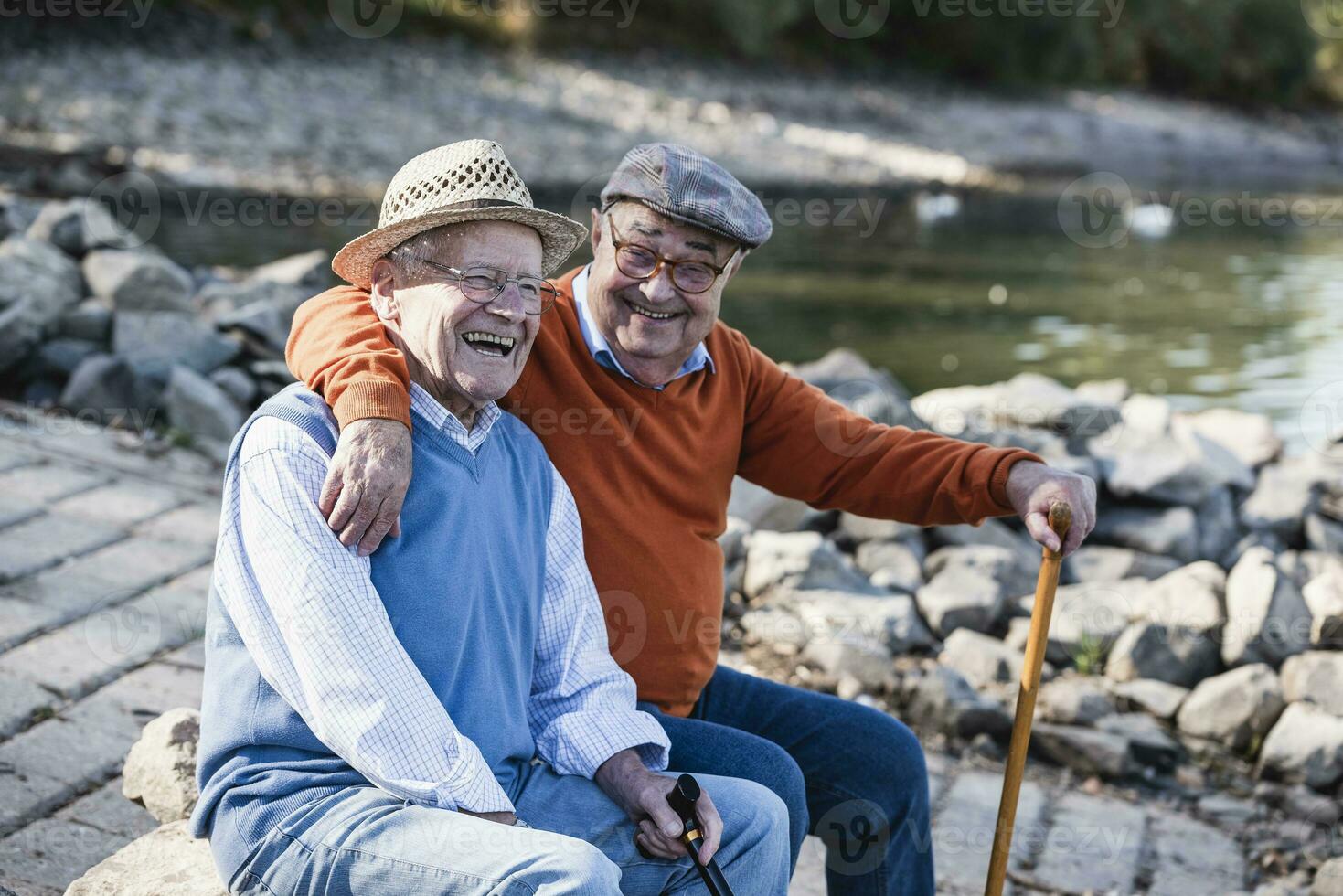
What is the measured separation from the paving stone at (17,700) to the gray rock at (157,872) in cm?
115

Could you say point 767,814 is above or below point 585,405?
below

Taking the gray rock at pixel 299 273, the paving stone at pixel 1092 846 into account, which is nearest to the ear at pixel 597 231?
the paving stone at pixel 1092 846

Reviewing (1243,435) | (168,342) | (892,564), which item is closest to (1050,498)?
(892,564)

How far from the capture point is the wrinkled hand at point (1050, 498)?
2.69 m

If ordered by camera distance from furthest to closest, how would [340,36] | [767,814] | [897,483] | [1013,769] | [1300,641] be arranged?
[340,36], [1300,641], [897,483], [1013,769], [767,814]

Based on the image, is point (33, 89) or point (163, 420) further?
point (33, 89)

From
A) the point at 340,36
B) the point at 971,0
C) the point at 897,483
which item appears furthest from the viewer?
the point at 971,0

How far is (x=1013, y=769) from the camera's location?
275 centimetres

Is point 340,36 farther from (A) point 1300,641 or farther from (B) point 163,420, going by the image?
(A) point 1300,641

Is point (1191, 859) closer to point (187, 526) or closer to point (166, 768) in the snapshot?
point (166, 768)

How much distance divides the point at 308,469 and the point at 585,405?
75 cm

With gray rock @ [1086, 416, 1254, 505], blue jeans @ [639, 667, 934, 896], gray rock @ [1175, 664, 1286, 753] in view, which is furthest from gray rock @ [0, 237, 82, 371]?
gray rock @ [1175, 664, 1286, 753]

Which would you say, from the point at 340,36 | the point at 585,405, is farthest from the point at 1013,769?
the point at 340,36

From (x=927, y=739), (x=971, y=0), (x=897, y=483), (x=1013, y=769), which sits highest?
(x=971, y=0)
